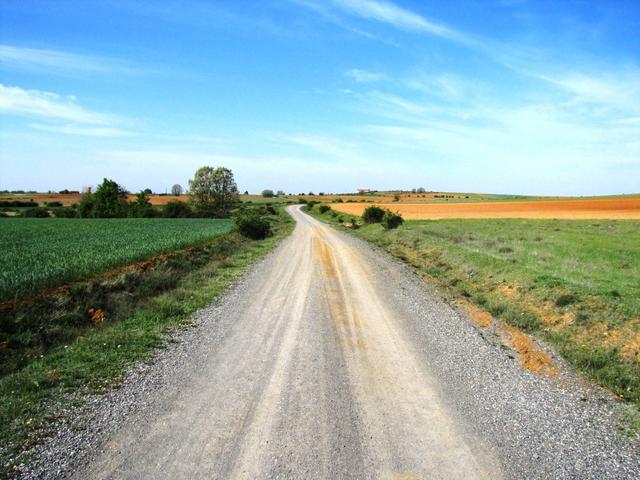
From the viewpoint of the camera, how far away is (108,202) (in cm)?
7150

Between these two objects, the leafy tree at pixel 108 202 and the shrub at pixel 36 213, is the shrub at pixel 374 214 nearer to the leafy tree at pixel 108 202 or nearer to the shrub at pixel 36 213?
the leafy tree at pixel 108 202

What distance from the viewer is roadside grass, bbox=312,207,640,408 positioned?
9211 millimetres

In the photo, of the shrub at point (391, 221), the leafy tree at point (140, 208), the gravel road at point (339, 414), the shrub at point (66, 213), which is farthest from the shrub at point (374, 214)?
the shrub at point (66, 213)

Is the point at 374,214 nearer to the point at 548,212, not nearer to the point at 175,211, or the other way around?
the point at 175,211

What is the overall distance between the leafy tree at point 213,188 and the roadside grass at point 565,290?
60.6 m

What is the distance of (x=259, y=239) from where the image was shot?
3591 cm

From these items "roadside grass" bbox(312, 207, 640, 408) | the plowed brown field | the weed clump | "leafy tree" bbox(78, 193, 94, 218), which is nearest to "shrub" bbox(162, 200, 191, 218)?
"leafy tree" bbox(78, 193, 94, 218)

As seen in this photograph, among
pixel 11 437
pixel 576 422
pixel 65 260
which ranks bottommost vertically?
pixel 576 422

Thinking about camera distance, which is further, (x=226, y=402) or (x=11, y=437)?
(x=226, y=402)

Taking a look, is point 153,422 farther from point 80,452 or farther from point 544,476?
point 544,476

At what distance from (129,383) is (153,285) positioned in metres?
8.43

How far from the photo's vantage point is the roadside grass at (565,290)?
921 centimetres

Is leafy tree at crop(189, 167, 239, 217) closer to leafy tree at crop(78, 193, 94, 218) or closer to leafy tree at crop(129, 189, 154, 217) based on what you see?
leafy tree at crop(129, 189, 154, 217)

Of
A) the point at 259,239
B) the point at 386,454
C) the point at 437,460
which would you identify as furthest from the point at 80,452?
the point at 259,239
